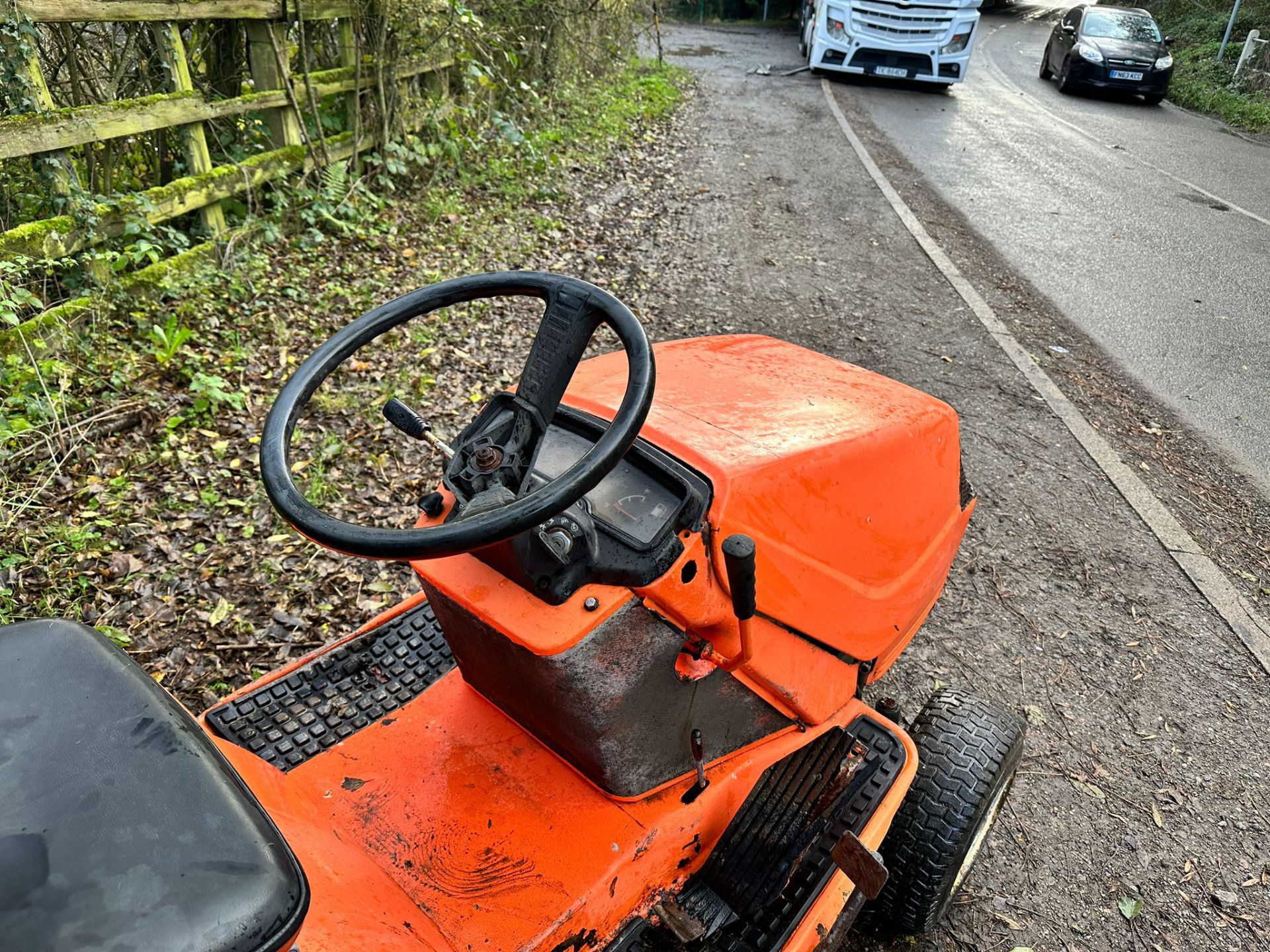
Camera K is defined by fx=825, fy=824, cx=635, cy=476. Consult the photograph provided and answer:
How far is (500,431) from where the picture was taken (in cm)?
159

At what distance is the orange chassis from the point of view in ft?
5.22

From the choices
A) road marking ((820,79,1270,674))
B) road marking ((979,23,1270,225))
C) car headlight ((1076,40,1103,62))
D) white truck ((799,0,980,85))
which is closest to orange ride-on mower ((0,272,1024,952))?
road marking ((820,79,1270,674))

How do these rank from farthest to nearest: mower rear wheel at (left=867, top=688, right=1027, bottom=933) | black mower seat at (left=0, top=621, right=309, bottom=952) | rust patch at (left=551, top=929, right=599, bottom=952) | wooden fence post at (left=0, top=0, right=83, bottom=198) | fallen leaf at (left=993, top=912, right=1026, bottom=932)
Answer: wooden fence post at (left=0, top=0, right=83, bottom=198) → fallen leaf at (left=993, top=912, right=1026, bottom=932) → mower rear wheel at (left=867, top=688, right=1027, bottom=933) → rust patch at (left=551, top=929, right=599, bottom=952) → black mower seat at (left=0, top=621, right=309, bottom=952)

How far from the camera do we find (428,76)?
273 inches

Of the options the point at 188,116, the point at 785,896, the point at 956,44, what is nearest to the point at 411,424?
the point at 785,896

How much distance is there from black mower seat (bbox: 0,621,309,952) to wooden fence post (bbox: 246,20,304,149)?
15.8 feet

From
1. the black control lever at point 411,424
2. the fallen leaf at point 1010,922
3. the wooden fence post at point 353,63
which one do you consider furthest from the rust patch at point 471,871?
the wooden fence post at point 353,63

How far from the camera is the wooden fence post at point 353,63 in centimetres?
574

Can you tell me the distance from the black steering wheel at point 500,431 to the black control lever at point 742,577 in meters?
0.24

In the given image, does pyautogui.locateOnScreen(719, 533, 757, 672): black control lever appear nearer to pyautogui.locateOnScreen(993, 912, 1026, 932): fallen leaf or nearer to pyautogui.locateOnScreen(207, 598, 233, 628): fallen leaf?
pyautogui.locateOnScreen(993, 912, 1026, 932): fallen leaf

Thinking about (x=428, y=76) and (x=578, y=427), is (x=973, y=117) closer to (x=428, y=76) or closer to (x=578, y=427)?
(x=428, y=76)

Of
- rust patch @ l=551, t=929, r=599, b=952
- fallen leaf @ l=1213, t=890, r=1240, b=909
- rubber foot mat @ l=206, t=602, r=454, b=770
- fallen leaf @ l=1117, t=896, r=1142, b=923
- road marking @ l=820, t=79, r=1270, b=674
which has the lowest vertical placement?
fallen leaf @ l=1117, t=896, r=1142, b=923

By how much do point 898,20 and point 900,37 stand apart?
23 centimetres

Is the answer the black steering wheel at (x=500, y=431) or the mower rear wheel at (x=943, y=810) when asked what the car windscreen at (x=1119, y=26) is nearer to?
the mower rear wheel at (x=943, y=810)
